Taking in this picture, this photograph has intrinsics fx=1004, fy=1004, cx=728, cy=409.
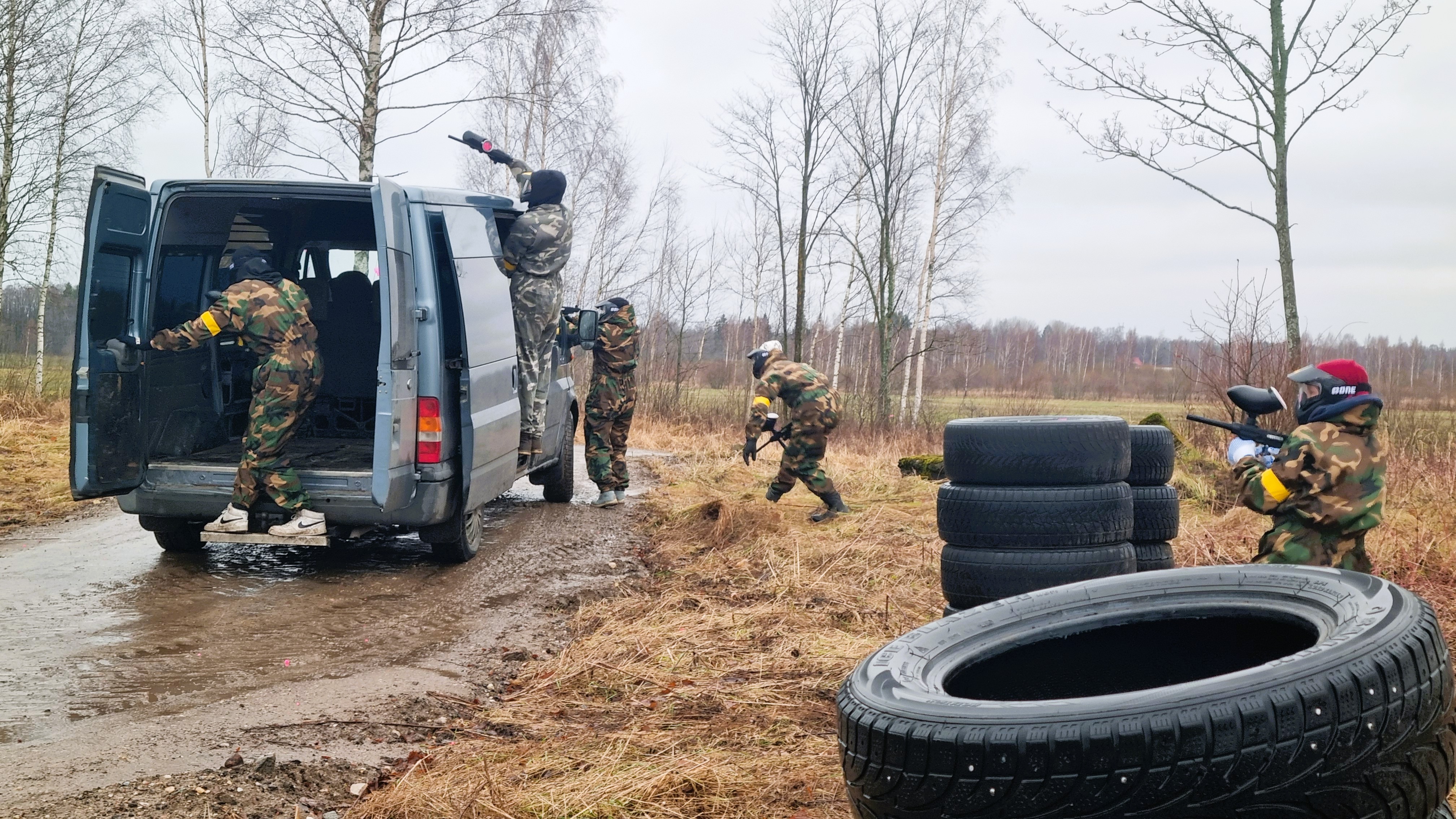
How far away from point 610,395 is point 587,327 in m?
1.49

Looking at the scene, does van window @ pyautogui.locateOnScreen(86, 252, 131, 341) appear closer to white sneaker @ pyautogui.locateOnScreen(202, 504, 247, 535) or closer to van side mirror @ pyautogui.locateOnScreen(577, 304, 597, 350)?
white sneaker @ pyautogui.locateOnScreen(202, 504, 247, 535)

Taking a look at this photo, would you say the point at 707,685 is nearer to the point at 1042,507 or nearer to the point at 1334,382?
the point at 1042,507

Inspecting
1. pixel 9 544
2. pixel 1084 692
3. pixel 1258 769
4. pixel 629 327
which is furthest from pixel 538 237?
pixel 1258 769

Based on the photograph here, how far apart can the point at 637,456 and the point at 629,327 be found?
6162 millimetres

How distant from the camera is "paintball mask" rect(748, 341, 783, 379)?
957cm

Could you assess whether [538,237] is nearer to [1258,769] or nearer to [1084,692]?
[1084,692]

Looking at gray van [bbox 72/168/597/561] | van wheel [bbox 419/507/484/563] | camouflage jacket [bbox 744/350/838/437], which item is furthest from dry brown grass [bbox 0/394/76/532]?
camouflage jacket [bbox 744/350/838/437]

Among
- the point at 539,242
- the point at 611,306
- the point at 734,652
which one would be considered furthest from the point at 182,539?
the point at 611,306

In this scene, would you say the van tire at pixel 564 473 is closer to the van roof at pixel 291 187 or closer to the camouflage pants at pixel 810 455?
the camouflage pants at pixel 810 455

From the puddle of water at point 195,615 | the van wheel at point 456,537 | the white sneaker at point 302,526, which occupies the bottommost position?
the puddle of water at point 195,615

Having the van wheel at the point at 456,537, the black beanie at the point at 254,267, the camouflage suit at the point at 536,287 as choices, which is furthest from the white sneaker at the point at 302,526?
the camouflage suit at the point at 536,287

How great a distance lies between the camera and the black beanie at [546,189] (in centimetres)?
780

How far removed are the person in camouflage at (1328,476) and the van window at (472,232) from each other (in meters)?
4.55

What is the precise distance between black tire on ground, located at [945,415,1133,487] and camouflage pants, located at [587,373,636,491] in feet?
18.7
